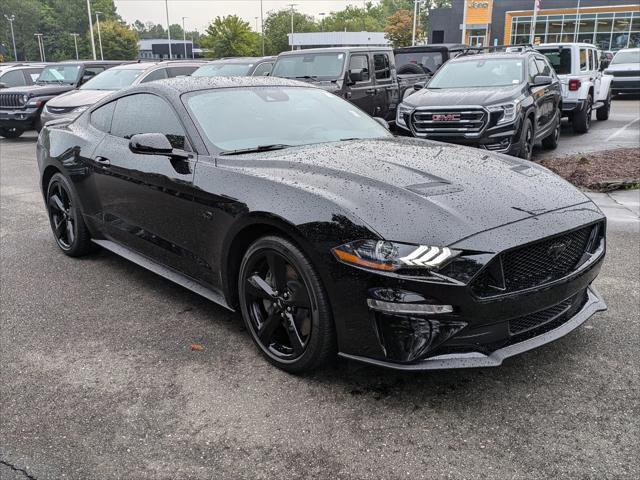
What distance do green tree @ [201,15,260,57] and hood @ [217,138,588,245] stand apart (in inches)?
2610

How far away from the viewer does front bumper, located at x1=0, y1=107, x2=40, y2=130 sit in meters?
14.5

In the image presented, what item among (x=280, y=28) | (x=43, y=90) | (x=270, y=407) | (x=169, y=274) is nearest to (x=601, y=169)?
(x=169, y=274)

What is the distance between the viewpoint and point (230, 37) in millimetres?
67125

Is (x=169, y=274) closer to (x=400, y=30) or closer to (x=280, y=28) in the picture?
(x=400, y=30)

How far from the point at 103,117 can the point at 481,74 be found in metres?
7.05

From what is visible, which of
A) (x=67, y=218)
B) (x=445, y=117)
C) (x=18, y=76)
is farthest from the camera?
(x=18, y=76)

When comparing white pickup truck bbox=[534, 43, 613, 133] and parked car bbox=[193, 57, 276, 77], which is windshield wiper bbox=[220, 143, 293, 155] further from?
white pickup truck bbox=[534, 43, 613, 133]

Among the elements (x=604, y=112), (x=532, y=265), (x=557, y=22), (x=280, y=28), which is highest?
(x=280, y=28)

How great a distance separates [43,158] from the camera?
18.5ft

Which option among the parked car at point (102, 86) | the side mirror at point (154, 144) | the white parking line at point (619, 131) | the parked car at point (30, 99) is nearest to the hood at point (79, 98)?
the parked car at point (102, 86)

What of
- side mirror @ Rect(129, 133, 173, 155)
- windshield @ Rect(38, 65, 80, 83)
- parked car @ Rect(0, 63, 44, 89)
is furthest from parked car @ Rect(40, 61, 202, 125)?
side mirror @ Rect(129, 133, 173, 155)

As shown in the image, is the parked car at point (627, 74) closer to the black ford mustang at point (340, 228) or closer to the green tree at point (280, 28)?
the black ford mustang at point (340, 228)

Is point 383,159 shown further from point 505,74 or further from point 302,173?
point 505,74

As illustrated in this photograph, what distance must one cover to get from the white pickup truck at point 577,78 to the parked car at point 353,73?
3939 millimetres
